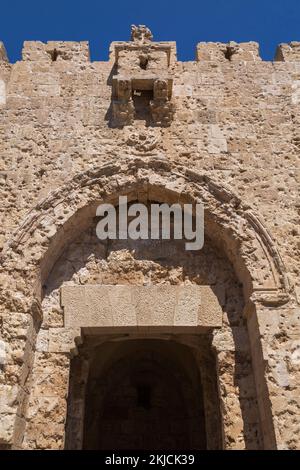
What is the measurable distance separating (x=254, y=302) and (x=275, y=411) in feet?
3.50

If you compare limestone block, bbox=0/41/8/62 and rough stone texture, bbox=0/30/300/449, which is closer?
rough stone texture, bbox=0/30/300/449

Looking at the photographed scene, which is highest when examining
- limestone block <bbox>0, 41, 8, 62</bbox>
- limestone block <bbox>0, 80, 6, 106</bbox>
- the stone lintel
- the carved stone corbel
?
limestone block <bbox>0, 41, 8, 62</bbox>

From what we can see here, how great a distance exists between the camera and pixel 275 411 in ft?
13.9

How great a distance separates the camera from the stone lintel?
16.6 feet

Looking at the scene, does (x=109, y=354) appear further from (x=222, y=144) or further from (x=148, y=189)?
(x=222, y=144)

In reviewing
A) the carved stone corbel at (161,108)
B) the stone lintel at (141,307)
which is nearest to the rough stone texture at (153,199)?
the carved stone corbel at (161,108)

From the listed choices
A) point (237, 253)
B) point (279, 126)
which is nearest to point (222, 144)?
point (279, 126)

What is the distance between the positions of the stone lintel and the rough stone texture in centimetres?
12

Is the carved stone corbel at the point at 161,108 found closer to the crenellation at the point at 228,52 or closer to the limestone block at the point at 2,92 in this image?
the crenellation at the point at 228,52

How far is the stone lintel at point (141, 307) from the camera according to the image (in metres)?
5.05

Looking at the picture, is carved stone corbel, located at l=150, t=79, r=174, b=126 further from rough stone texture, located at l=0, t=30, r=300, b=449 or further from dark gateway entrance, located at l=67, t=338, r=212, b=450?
dark gateway entrance, located at l=67, t=338, r=212, b=450

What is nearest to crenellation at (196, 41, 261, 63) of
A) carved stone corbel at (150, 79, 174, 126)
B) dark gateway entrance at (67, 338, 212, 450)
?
carved stone corbel at (150, 79, 174, 126)

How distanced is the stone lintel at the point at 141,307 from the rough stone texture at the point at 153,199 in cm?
12
